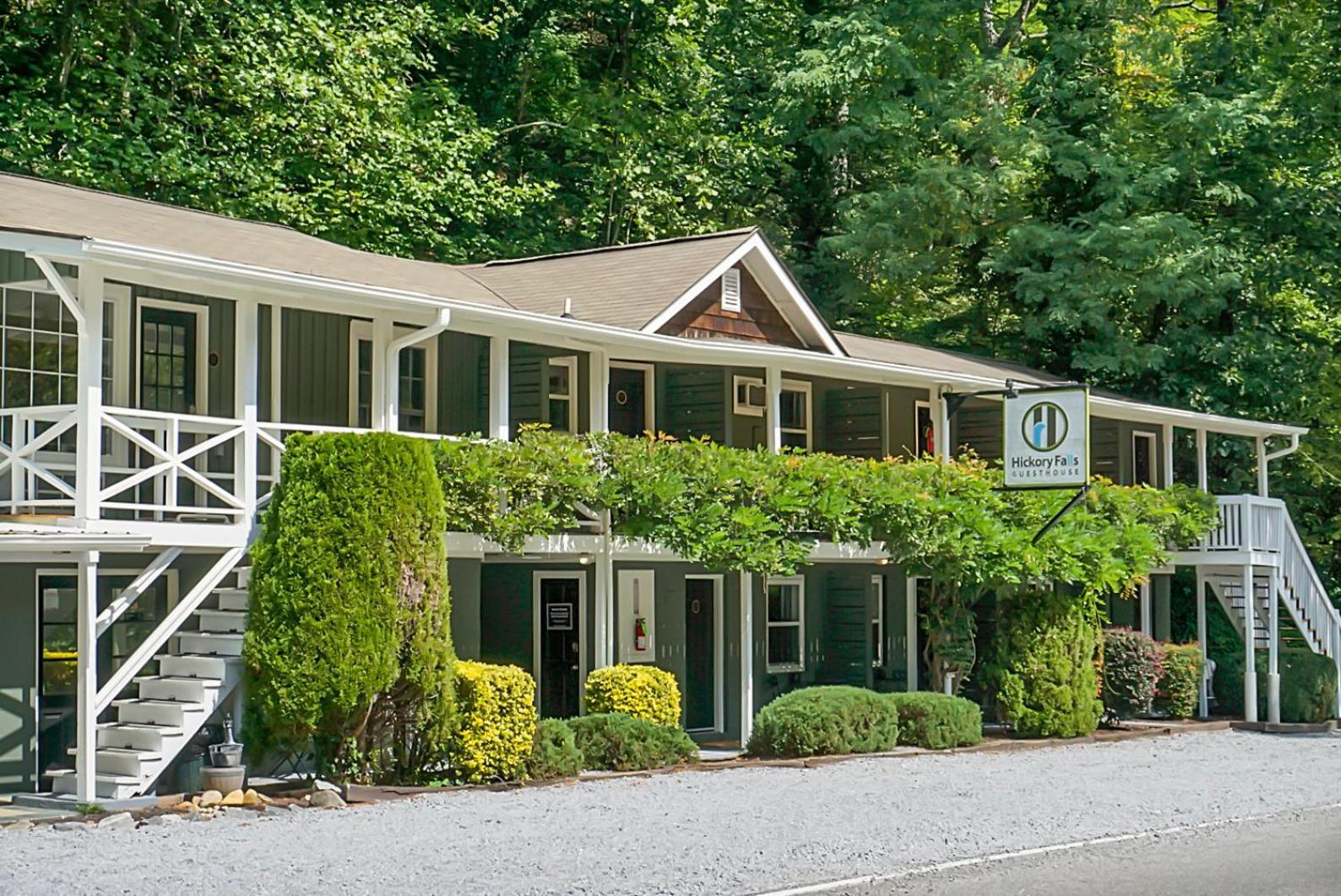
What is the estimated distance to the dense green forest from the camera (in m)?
30.0

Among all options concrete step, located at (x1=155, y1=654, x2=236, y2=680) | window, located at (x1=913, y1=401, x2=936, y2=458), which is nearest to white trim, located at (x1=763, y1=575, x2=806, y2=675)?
window, located at (x1=913, y1=401, x2=936, y2=458)

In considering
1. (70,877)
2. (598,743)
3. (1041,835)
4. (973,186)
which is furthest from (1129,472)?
(70,877)

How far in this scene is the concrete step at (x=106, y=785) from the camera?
1572 centimetres

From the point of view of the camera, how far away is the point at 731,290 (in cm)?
2492

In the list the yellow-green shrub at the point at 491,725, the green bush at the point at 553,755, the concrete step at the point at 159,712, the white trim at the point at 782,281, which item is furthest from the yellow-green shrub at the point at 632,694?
the white trim at the point at 782,281

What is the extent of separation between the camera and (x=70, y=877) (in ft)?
38.2

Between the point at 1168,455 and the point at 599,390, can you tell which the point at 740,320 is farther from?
the point at 1168,455

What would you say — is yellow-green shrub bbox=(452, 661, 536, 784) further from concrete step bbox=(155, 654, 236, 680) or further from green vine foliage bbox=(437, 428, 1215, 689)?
concrete step bbox=(155, 654, 236, 680)

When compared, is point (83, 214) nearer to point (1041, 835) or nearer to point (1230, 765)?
point (1041, 835)

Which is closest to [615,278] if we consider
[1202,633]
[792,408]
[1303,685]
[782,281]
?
[782,281]

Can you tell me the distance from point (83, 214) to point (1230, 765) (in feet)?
46.9

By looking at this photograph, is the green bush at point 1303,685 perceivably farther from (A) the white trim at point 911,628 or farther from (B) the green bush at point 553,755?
(B) the green bush at point 553,755

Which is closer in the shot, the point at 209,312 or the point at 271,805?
the point at 271,805

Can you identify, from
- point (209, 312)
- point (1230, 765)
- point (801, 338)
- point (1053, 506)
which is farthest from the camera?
point (801, 338)
